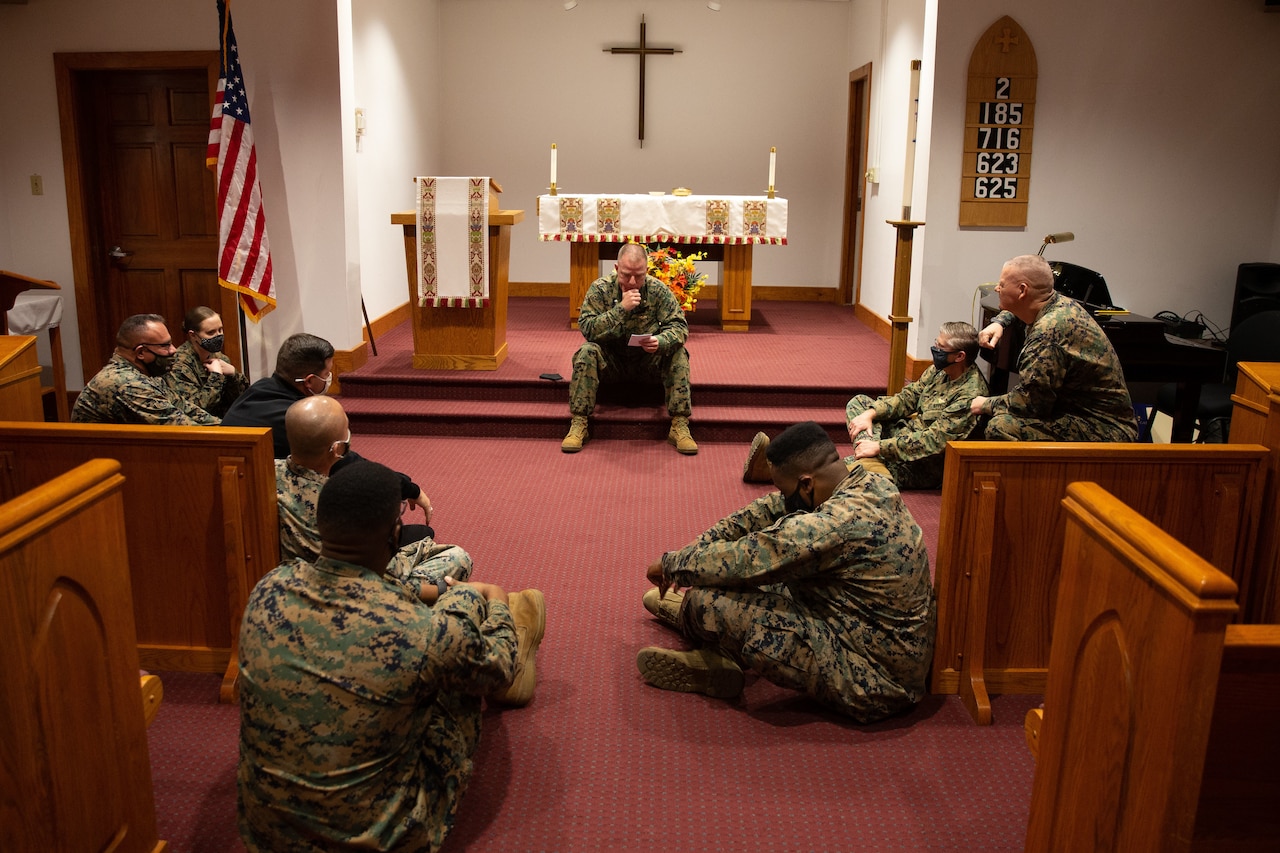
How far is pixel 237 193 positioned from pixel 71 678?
4727 millimetres

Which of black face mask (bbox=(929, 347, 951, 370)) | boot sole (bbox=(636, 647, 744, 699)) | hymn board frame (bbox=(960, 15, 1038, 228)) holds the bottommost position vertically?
boot sole (bbox=(636, 647, 744, 699))

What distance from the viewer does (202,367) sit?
4.71 metres

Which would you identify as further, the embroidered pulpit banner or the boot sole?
the embroidered pulpit banner

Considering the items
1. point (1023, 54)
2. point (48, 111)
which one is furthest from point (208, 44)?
point (1023, 54)

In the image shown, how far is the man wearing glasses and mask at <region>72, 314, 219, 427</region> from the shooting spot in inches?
154

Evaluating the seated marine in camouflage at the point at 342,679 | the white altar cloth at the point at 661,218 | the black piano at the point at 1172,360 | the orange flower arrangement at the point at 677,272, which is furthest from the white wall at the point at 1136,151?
the seated marine in camouflage at the point at 342,679

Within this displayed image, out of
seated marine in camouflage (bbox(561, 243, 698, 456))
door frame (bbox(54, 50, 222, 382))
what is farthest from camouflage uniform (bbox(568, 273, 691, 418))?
door frame (bbox(54, 50, 222, 382))

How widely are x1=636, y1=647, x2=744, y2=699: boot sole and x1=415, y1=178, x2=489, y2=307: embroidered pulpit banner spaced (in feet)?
12.7

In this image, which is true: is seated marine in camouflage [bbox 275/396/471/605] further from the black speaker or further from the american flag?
the black speaker

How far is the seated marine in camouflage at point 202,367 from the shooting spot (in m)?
4.60

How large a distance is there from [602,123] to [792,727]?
8206 mm

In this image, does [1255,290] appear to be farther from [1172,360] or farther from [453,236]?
[453,236]

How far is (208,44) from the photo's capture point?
6.63m

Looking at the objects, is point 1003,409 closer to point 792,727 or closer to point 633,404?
point 792,727
